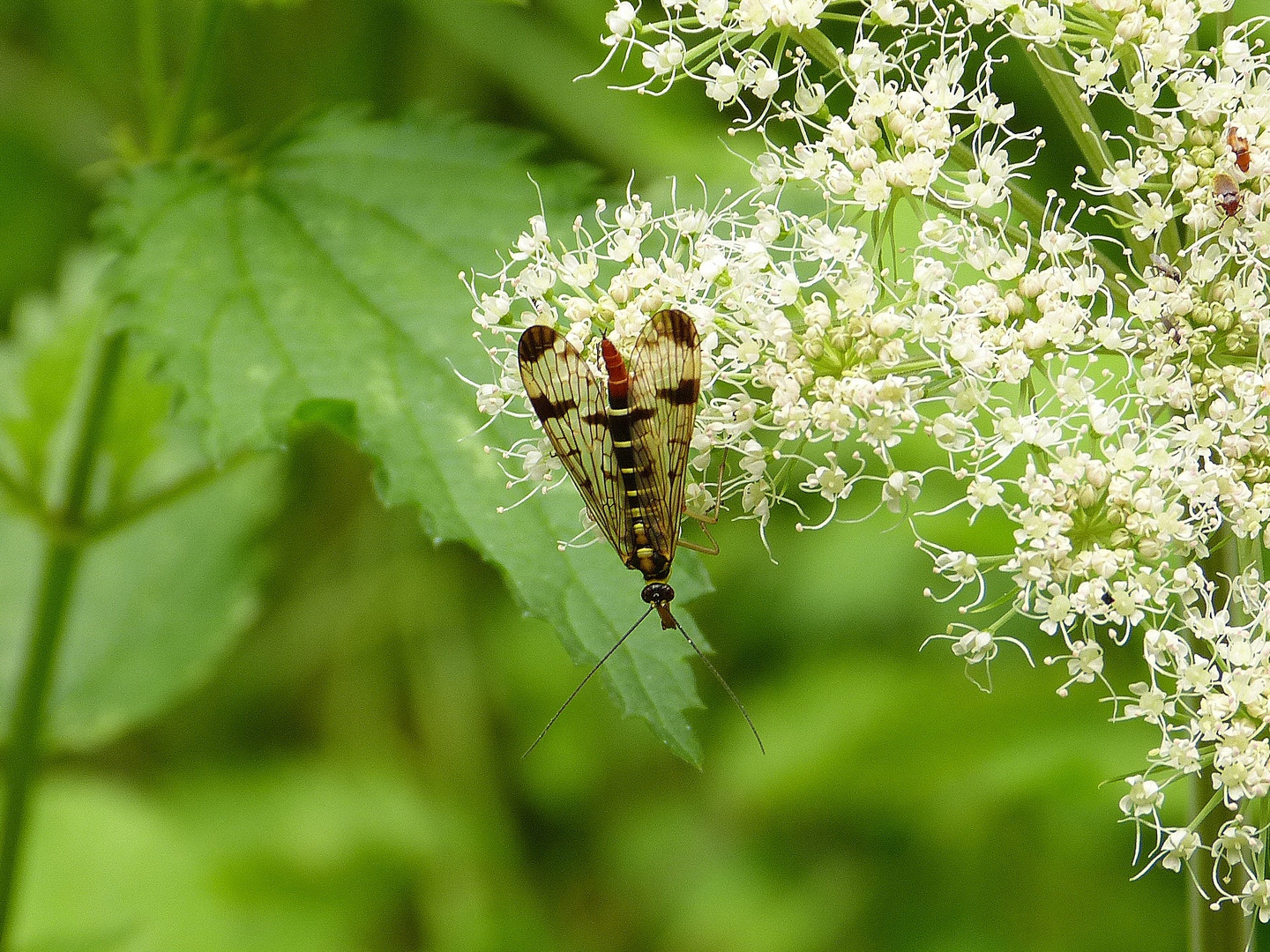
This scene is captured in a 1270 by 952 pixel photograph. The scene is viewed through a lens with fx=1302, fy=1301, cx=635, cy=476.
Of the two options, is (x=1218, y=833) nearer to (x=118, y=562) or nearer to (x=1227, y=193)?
(x=1227, y=193)

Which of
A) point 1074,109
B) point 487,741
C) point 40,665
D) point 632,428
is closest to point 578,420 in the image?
point 632,428

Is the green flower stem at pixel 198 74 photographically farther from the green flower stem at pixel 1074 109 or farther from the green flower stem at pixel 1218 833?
the green flower stem at pixel 1218 833

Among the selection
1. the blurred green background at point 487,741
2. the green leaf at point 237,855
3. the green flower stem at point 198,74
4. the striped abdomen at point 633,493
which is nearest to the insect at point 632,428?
the striped abdomen at point 633,493

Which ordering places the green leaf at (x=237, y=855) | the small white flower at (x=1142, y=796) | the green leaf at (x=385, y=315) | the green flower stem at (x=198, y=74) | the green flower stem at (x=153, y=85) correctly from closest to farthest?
the small white flower at (x=1142, y=796) < the green leaf at (x=385, y=315) < the green flower stem at (x=198, y=74) < the green flower stem at (x=153, y=85) < the green leaf at (x=237, y=855)

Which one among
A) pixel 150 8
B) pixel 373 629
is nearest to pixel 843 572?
pixel 373 629

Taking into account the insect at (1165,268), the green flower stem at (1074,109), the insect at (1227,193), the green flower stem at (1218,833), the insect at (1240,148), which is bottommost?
the green flower stem at (1218,833)

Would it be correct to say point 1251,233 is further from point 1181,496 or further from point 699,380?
point 699,380

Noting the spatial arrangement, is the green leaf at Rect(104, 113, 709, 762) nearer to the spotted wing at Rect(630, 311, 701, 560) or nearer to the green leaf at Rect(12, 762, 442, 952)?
the spotted wing at Rect(630, 311, 701, 560)
